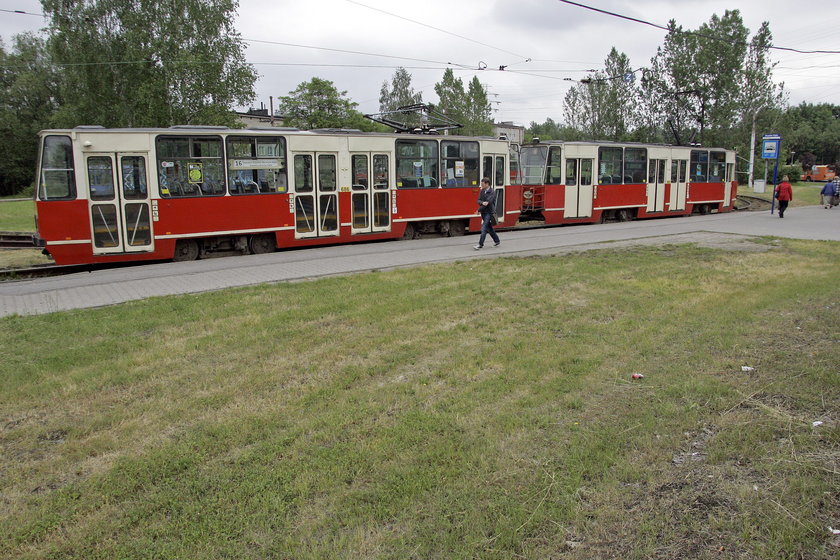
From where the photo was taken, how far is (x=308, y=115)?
59469mm

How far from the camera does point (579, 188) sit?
75.6 feet

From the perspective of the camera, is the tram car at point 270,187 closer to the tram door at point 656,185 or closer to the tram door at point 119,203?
the tram door at point 119,203

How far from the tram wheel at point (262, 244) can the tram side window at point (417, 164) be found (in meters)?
4.10

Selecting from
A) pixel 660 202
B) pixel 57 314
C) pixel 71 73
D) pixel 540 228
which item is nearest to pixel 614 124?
pixel 660 202

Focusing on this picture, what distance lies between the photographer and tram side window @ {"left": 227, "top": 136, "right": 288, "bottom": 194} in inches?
574

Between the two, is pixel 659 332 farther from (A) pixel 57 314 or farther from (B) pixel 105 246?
(B) pixel 105 246

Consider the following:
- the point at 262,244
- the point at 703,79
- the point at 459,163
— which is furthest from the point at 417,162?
the point at 703,79

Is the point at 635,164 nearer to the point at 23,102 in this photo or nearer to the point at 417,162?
the point at 417,162

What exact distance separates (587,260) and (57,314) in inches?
373

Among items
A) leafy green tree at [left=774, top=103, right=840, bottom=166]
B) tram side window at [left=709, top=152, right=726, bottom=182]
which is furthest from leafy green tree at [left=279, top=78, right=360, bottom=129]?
leafy green tree at [left=774, top=103, right=840, bottom=166]

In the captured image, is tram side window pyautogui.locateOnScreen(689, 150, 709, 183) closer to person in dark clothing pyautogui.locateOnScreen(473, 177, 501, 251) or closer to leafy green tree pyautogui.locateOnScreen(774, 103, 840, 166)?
person in dark clothing pyautogui.locateOnScreen(473, 177, 501, 251)

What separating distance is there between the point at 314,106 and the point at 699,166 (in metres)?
41.3

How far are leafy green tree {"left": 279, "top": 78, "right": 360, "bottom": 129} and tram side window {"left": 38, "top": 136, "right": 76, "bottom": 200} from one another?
47.2m

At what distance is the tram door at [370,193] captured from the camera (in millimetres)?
16672
